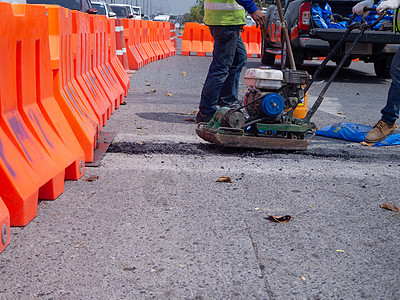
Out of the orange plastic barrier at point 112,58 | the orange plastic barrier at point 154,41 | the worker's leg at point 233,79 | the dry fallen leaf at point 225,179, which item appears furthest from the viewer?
the orange plastic barrier at point 154,41

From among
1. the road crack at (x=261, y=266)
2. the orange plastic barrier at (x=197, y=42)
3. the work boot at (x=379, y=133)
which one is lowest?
the orange plastic barrier at (x=197, y=42)

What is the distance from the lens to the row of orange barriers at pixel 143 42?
45.6ft

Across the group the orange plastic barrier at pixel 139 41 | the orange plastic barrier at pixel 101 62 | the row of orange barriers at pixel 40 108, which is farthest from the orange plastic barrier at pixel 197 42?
the row of orange barriers at pixel 40 108

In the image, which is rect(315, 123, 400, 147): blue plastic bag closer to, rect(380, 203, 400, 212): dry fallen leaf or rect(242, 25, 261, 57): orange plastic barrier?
rect(380, 203, 400, 212): dry fallen leaf

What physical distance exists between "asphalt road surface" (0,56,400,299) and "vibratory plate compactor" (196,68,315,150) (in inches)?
5.3

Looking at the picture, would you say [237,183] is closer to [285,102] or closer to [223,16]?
[285,102]

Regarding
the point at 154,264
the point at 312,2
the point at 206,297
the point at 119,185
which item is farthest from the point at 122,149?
the point at 312,2

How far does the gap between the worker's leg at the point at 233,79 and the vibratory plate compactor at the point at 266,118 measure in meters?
1.47

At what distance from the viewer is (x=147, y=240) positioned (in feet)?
9.72

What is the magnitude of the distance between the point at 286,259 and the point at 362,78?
1112 centimetres

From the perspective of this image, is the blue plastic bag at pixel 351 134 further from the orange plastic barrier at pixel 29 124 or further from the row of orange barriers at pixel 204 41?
the row of orange barriers at pixel 204 41

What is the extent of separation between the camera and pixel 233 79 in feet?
21.9

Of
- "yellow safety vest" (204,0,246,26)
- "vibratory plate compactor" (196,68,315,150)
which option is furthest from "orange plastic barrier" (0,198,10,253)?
"yellow safety vest" (204,0,246,26)

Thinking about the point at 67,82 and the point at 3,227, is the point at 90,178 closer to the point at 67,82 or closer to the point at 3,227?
the point at 67,82
